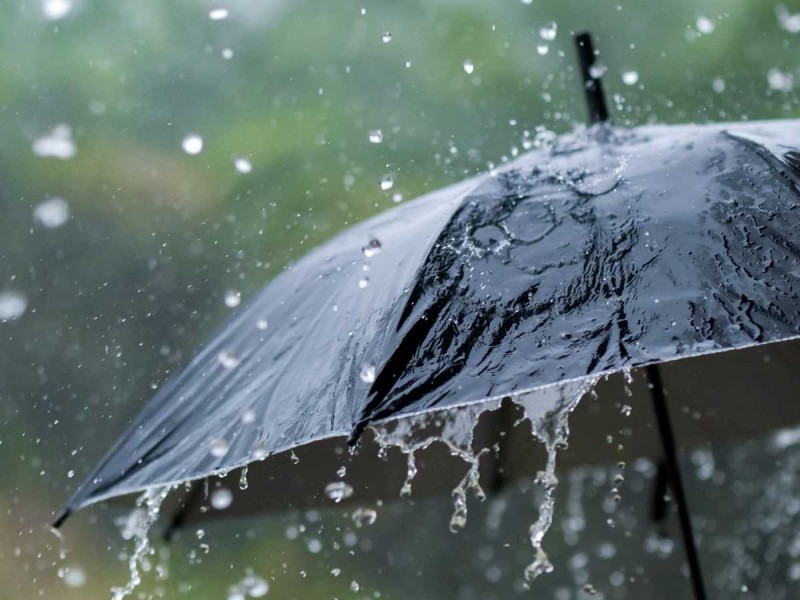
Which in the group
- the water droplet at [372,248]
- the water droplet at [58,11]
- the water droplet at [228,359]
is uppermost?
the water droplet at [372,248]

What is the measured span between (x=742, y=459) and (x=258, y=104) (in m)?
3.69

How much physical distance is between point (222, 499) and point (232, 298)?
387 cm

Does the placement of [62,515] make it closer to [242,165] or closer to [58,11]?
[242,165]

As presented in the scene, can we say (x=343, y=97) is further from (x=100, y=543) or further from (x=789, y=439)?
(x=789, y=439)

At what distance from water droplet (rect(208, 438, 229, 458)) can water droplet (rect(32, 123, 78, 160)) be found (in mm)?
5129

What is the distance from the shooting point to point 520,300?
1.45 meters

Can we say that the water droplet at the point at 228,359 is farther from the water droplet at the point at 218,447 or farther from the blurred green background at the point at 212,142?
the blurred green background at the point at 212,142

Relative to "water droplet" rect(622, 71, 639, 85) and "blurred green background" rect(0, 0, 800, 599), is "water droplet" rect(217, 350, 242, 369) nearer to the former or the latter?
"blurred green background" rect(0, 0, 800, 599)

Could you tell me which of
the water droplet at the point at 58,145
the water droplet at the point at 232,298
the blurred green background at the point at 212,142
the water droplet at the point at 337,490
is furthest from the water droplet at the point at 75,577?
the water droplet at the point at 337,490

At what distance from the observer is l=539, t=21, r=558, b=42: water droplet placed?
612cm

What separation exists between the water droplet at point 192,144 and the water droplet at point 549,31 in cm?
210

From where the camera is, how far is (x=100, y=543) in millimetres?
6223

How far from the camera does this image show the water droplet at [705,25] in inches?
233

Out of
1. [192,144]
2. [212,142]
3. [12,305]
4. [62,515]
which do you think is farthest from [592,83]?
[12,305]
